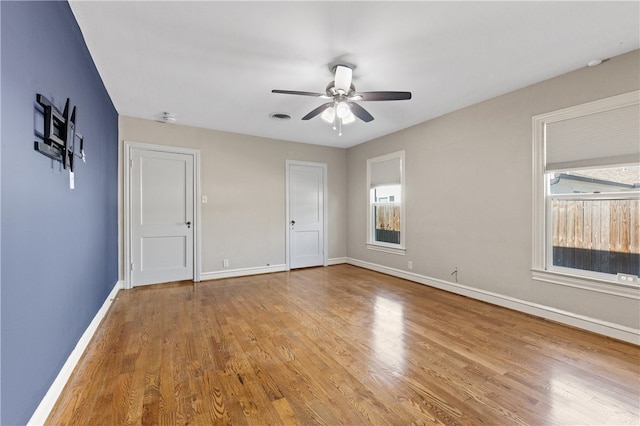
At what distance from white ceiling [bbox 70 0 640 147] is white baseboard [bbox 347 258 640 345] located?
249cm

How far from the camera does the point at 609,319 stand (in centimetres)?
260

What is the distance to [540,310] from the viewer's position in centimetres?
308

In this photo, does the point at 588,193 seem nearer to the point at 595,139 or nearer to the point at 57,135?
the point at 595,139

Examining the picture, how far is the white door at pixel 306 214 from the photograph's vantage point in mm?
5648

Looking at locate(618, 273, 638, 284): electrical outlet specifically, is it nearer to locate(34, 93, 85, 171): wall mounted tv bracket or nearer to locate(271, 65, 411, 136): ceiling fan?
locate(271, 65, 411, 136): ceiling fan

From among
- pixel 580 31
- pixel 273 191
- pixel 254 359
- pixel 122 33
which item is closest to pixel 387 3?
pixel 580 31

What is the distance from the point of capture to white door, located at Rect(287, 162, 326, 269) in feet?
18.5

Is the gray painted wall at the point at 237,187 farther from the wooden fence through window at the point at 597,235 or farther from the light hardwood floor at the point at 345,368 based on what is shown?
the wooden fence through window at the point at 597,235

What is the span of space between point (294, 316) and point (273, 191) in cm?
284

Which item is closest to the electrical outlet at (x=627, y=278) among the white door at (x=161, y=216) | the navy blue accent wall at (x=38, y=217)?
the navy blue accent wall at (x=38, y=217)

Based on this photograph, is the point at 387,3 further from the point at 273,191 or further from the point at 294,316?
the point at 273,191

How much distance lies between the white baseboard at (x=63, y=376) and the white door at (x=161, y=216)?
138cm

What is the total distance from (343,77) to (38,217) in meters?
2.44

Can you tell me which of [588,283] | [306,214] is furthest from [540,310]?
[306,214]
